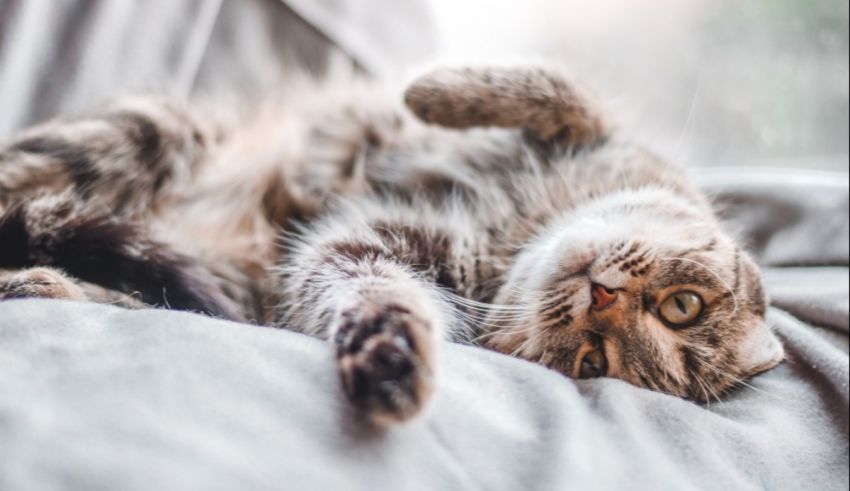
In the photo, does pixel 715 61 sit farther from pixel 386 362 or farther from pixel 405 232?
pixel 386 362

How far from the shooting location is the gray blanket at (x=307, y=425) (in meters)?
0.56

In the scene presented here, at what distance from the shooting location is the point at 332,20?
1613 millimetres

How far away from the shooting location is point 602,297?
1.01 metres

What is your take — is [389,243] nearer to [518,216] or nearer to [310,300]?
[310,300]

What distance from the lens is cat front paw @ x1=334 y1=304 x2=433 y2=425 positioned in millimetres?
659

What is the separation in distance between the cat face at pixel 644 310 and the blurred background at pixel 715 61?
708 millimetres

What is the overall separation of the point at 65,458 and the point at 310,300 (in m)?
0.55

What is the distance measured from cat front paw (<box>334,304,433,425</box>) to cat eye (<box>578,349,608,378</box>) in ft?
1.13

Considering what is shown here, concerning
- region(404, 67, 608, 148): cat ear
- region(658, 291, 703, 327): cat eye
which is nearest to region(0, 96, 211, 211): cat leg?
region(404, 67, 608, 148): cat ear

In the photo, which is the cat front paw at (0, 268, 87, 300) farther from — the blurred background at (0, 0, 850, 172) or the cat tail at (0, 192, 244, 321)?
the blurred background at (0, 0, 850, 172)

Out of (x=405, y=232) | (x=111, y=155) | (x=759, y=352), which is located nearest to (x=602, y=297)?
(x=759, y=352)

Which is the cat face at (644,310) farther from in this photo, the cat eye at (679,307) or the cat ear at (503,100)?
the cat ear at (503,100)

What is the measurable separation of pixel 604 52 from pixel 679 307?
112cm

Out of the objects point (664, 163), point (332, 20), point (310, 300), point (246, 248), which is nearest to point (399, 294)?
point (310, 300)
